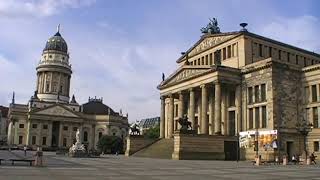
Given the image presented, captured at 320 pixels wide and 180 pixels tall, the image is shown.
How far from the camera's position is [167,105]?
94938mm

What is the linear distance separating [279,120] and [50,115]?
107005 mm

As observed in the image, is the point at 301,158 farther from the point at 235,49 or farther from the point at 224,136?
the point at 235,49

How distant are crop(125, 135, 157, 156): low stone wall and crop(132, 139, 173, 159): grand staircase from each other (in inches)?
69.7

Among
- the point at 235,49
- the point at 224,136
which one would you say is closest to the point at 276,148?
the point at 224,136

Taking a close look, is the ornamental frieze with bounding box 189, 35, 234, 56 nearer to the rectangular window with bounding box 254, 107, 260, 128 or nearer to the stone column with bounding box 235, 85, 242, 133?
the stone column with bounding box 235, 85, 242, 133

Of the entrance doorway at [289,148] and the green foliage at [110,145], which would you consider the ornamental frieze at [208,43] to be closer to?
the entrance doorway at [289,148]

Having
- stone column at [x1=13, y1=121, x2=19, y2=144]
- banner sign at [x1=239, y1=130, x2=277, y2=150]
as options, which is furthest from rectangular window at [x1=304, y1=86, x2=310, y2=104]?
stone column at [x1=13, y1=121, x2=19, y2=144]

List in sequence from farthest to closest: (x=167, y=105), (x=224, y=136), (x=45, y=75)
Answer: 1. (x=45, y=75)
2. (x=167, y=105)
3. (x=224, y=136)

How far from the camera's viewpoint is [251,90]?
70.3m

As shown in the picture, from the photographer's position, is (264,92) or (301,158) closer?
(301,158)

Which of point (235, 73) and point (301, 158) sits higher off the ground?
point (235, 73)

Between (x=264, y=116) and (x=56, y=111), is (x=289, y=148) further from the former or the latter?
(x=56, y=111)

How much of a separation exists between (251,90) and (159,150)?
18834mm

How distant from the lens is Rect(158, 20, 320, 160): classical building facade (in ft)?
218
